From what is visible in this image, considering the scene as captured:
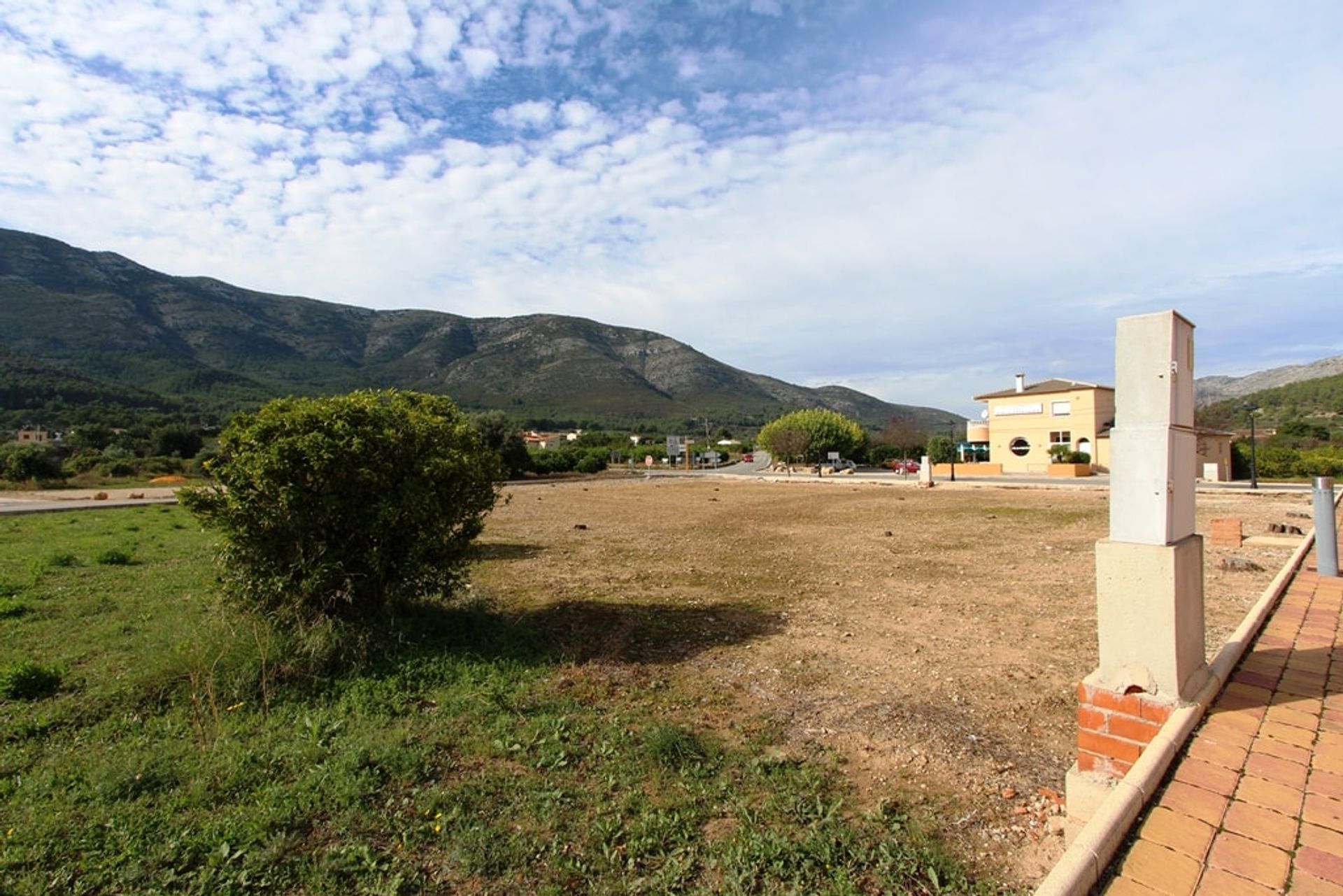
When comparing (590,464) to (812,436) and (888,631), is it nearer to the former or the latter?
(812,436)

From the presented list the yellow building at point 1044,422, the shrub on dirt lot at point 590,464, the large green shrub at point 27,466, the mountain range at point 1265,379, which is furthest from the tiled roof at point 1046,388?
the mountain range at point 1265,379

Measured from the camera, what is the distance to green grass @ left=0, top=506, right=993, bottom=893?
2.59 m

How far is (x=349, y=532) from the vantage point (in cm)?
539

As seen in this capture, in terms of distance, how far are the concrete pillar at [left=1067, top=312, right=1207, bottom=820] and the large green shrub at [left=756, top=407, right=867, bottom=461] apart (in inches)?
2288

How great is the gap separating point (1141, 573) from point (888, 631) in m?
3.47

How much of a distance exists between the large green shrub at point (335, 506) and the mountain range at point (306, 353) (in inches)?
3886

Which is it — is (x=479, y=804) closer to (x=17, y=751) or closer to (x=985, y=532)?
(x=17, y=751)

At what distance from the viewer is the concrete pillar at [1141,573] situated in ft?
9.14

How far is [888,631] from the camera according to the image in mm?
6086

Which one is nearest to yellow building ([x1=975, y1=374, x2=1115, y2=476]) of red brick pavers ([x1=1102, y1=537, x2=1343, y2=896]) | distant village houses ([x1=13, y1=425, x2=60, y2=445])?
red brick pavers ([x1=1102, y1=537, x2=1343, y2=896])

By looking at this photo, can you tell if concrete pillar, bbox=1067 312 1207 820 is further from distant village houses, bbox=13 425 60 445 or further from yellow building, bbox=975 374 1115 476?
distant village houses, bbox=13 425 60 445

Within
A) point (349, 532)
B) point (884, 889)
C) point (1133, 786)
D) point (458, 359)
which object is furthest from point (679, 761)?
point (458, 359)

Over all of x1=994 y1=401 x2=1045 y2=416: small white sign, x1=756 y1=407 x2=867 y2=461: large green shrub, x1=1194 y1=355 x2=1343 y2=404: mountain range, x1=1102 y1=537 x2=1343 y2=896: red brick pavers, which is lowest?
x1=1102 y1=537 x2=1343 y2=896: red brick pavers

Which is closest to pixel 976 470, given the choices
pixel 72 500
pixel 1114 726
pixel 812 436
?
pixel 812 436
